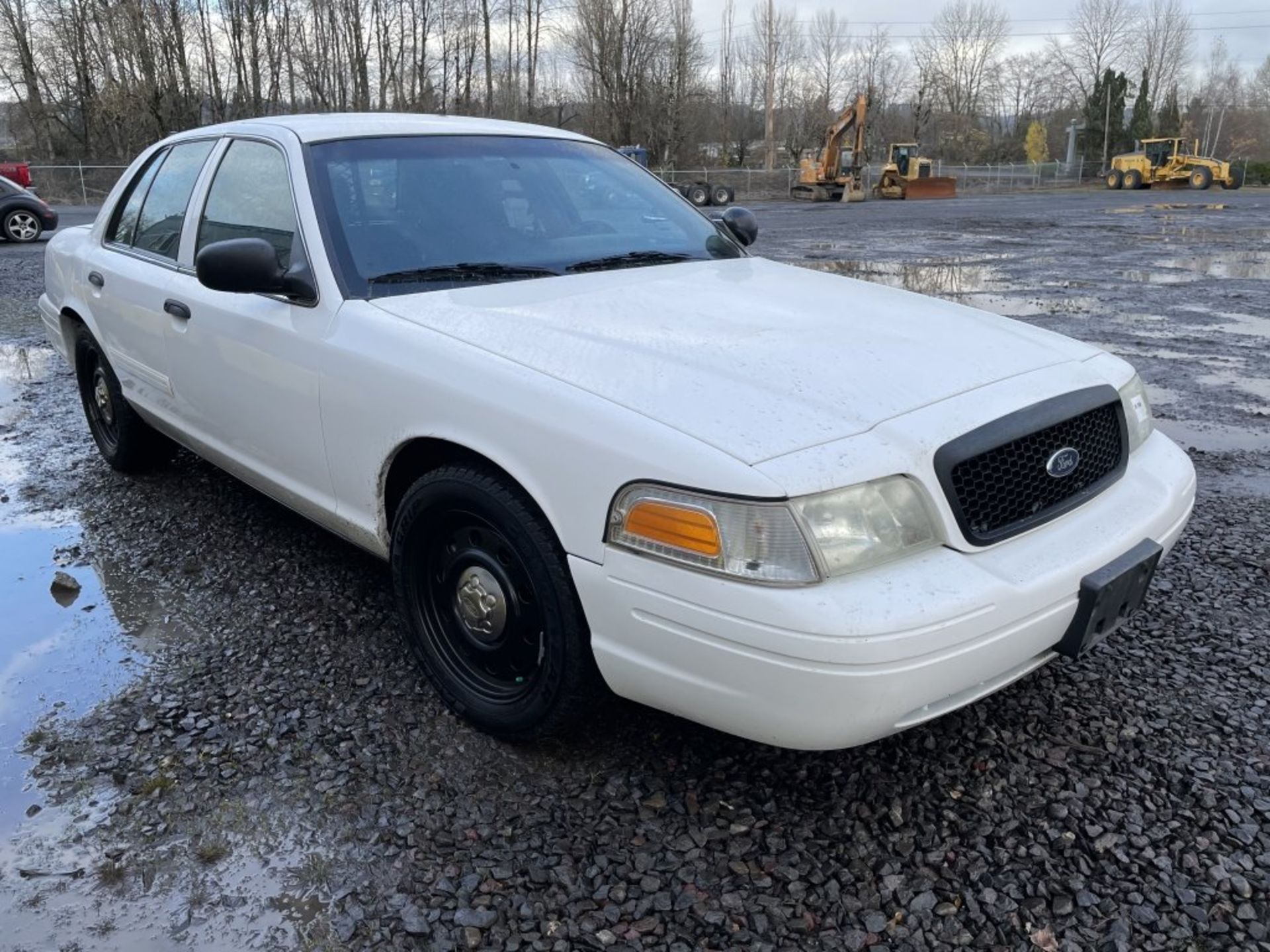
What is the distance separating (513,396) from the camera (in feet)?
8.00

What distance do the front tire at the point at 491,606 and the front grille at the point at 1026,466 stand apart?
93 cm

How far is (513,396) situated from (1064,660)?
197 centimetres

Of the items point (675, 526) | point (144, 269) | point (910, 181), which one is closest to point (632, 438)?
point (675, 526)

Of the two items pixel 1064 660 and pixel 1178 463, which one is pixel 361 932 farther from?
pixel 1178 463

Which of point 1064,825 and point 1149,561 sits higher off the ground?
point 1149,561

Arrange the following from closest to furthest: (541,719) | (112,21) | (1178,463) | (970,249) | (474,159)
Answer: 1. (541,719)
2. (1178,463)
3. (474,159)
4. (970,249)
5. (112,21)

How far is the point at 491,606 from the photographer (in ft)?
8.84

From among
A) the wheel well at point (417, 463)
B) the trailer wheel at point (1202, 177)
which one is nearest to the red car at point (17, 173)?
the wheel well at point (417, 463)

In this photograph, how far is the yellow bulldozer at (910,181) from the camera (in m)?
36.1

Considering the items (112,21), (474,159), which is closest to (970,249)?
(474,159)

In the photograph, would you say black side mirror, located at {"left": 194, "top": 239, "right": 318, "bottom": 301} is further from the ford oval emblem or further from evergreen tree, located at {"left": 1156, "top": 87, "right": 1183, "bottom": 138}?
evergreen tree, located at {"left": 1156, "top": 87, "right": 1183, "bottom": 138}

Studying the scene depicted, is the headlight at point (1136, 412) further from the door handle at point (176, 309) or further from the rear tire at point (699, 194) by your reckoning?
the rear tire at point (699, 194)

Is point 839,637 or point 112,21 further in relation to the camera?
point 112,21

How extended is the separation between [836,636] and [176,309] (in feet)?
9.66
